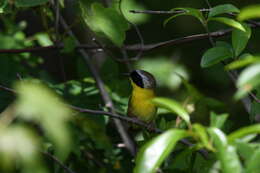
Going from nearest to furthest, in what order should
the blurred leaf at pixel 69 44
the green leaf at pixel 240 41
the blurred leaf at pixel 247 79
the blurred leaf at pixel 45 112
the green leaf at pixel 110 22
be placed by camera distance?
1. the blurred leaf at pixel 45 112
2. the blurred leaf at pixel 247 79
3. the green leaf at pixel 240 41
4. the green leaf at pixel 110 22
5. the blurred leaf at pixel 69 44

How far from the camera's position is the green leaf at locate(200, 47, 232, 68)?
103 inches

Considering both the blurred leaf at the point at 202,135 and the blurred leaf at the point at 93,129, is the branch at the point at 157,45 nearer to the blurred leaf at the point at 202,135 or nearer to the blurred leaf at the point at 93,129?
the blurred leaf at the point at 93,129

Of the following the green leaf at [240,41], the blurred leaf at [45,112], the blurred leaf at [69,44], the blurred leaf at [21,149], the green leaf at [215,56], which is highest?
the blurred leaf at [45,112]

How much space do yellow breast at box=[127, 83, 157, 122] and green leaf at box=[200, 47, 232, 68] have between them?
2.71 m

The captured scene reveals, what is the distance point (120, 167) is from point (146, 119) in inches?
61.9

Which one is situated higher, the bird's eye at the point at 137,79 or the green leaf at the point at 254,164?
the green leaf at the point at 254,164

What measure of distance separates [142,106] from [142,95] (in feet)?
0.46

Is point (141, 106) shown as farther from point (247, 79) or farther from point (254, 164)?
point (247, 79)

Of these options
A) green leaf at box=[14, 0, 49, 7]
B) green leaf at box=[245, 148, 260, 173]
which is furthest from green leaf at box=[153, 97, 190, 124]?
green leaf at box=[14, 0, 49, 7]

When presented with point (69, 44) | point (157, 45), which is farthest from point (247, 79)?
point (69, 44)

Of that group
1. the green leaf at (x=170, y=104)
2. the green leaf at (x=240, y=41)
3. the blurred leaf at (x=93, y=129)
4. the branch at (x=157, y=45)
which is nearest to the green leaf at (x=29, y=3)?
the branch at (x=157, y=45)

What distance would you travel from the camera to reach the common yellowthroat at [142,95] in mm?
5371

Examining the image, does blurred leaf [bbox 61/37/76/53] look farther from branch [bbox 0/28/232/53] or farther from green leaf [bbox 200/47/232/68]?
green leaf [bbox 200/47/232/68]

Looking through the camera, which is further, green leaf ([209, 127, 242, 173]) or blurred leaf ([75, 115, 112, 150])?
blurred leaf ([75, 115, 112, 150])
